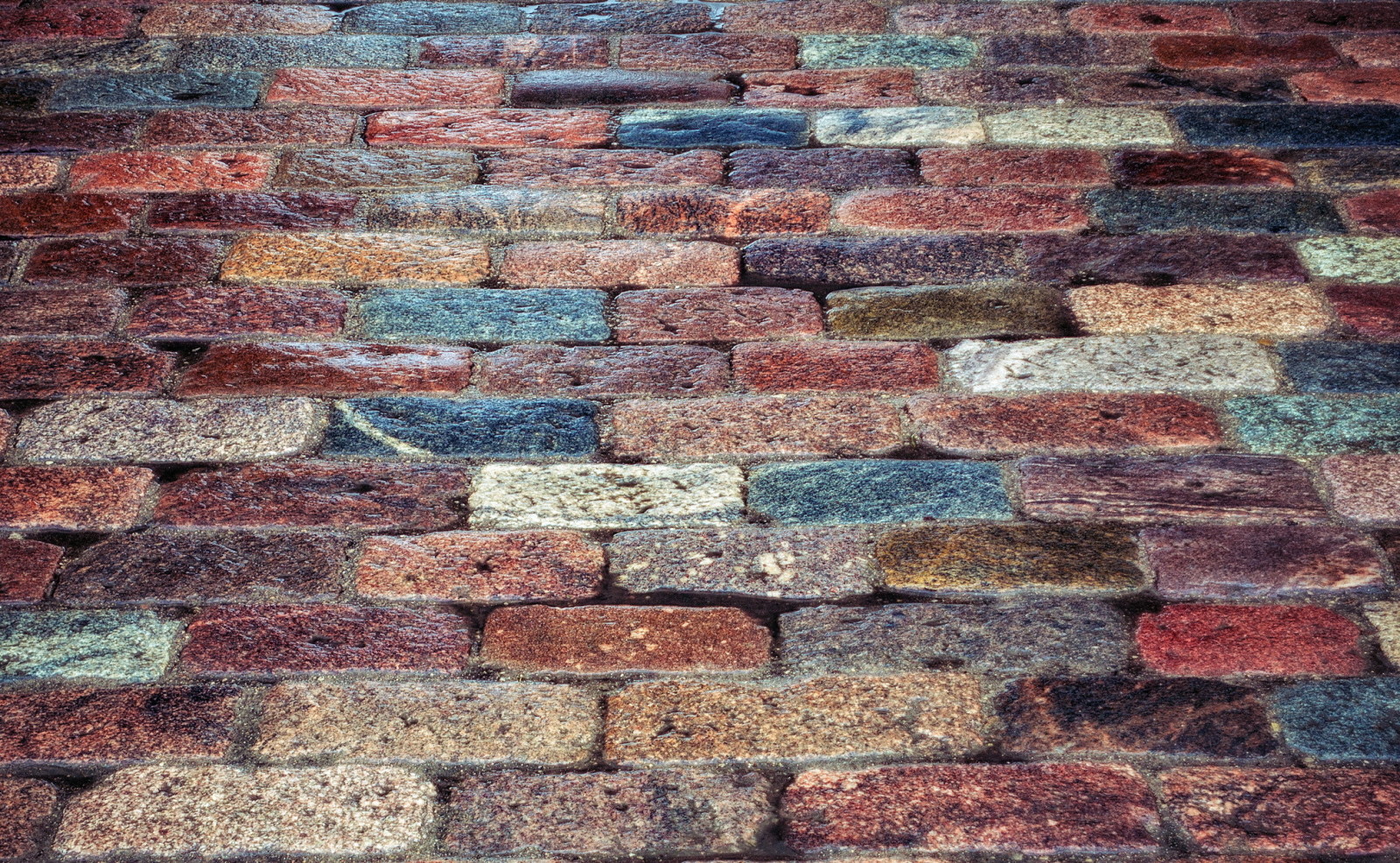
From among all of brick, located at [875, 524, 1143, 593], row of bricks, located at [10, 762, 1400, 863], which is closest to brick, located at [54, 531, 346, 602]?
row of bricks, located at [10, 762, 1400, 863]

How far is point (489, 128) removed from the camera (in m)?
2.13

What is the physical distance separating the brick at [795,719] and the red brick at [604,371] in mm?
460

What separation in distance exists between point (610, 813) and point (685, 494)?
0.43m

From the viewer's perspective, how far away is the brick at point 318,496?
1.45 meters

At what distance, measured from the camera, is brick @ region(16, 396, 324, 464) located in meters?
1.54

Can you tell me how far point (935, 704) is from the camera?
124 centimetres

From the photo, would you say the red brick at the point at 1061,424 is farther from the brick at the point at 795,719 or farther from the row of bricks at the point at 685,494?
the brick at the point at 795,719

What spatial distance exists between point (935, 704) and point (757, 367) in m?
0.54

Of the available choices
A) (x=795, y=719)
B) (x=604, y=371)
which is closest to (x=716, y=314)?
(x=604, y=371)

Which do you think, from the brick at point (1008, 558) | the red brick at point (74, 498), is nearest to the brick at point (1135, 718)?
the brick at point (1008, 558)

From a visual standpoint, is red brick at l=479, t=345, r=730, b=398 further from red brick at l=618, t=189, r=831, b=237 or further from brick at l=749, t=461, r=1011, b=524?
red brick at l=618, t=189, r=831, b=237

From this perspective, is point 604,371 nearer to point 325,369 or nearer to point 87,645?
point 325,369

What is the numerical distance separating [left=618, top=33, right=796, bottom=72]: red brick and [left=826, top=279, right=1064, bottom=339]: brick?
68 cm

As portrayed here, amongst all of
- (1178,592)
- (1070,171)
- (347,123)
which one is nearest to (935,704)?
(1178,592)
